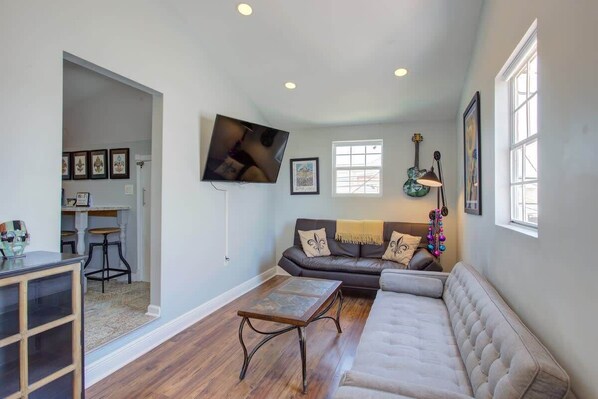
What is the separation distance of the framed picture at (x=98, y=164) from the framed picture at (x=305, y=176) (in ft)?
8.78

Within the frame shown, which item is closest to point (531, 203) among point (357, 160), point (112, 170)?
point (357, 160)

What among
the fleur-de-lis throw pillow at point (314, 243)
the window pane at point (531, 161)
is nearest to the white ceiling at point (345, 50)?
the window pane at point (531, 161)

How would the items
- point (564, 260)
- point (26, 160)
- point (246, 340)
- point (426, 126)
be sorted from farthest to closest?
1. point (426, 126)
2. point (246, 340)
3. point (26, 160)
4. point (564, 260)

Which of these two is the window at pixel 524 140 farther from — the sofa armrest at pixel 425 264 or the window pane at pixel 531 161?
the sofa armrest at pixel 425 264

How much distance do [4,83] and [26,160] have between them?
1.42 ft

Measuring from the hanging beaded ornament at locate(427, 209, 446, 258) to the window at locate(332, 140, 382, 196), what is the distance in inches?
34.4

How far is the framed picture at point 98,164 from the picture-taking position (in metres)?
4.27

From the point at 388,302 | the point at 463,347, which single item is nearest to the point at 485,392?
the point at 463,347

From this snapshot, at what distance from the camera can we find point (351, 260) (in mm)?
4172

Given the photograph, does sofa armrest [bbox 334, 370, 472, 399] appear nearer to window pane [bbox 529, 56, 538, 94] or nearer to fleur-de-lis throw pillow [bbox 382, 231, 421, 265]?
window pane [bbox 529, 56, 538, 94]

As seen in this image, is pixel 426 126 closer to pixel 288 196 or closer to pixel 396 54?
pixel 396 54

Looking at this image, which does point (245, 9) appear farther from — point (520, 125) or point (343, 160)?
point (343, 160)

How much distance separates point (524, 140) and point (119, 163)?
441cm

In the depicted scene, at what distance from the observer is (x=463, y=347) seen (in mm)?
1713
